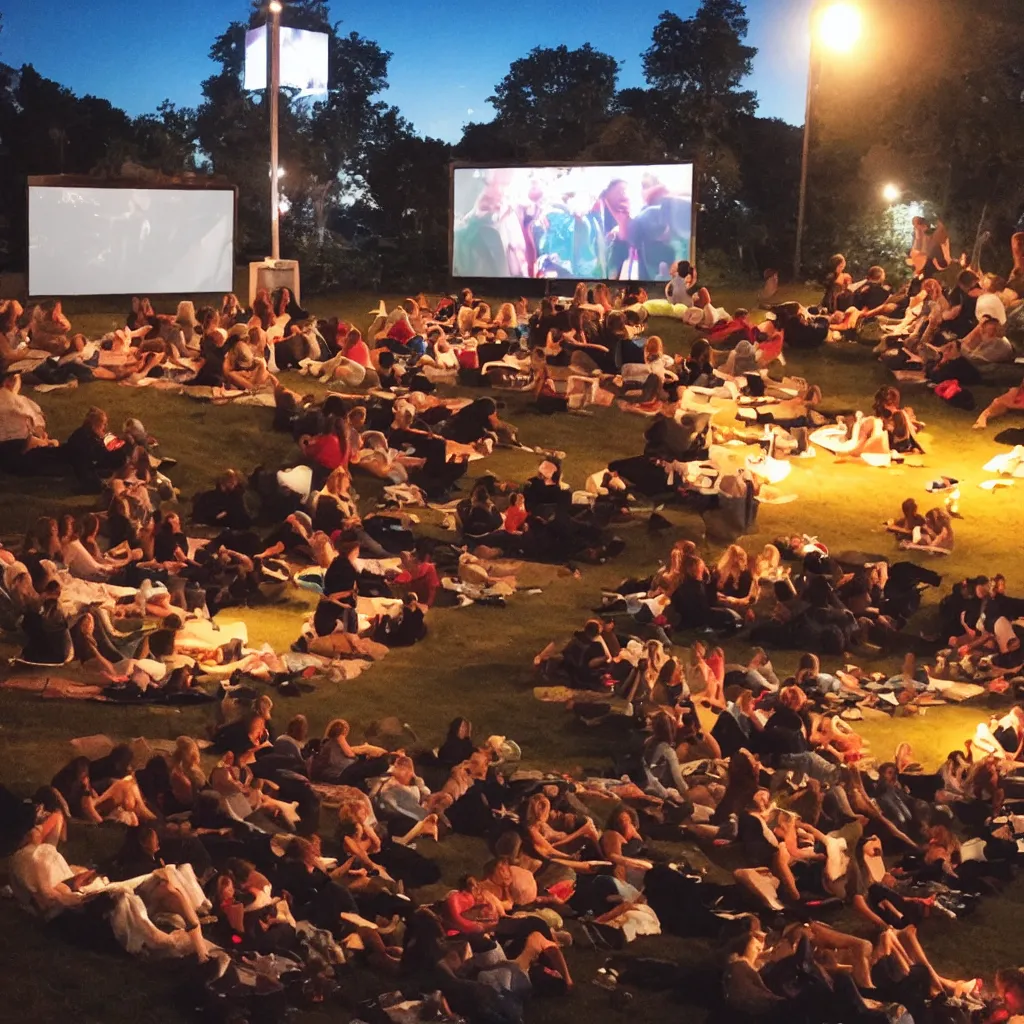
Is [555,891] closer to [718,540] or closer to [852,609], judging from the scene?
[852,609]

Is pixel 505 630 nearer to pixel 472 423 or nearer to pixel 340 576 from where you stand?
pixel 340 576

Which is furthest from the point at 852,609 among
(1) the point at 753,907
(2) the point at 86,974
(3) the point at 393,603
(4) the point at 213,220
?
(4) the point at 213,220

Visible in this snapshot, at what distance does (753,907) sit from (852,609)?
6.00 metres

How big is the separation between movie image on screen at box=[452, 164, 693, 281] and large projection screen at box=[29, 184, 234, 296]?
4.67 m

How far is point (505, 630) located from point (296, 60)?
606 inches

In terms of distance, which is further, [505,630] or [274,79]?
[274,79]

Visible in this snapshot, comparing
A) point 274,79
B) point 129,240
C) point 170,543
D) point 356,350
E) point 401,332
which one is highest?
point 274,79

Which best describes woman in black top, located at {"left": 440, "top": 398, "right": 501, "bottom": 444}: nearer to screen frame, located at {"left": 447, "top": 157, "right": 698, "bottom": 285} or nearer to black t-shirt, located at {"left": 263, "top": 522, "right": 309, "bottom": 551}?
black t-shirt, located at {"left": 263, "top": 522, "right": 309, "bottom": 551}

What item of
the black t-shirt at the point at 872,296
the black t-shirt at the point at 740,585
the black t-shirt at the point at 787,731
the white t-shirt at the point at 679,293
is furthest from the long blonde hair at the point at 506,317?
the black t-shirt at the point at 787,731

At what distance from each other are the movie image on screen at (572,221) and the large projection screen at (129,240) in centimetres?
467

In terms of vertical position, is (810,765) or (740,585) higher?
(740,585)

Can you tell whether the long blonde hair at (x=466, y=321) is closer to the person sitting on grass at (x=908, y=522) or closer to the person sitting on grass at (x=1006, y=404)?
the person sitting on grass at (x=1006, y=404)

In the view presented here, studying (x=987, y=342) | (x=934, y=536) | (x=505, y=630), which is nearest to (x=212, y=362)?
(x=505, y=630)

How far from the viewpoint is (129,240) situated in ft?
96.4
